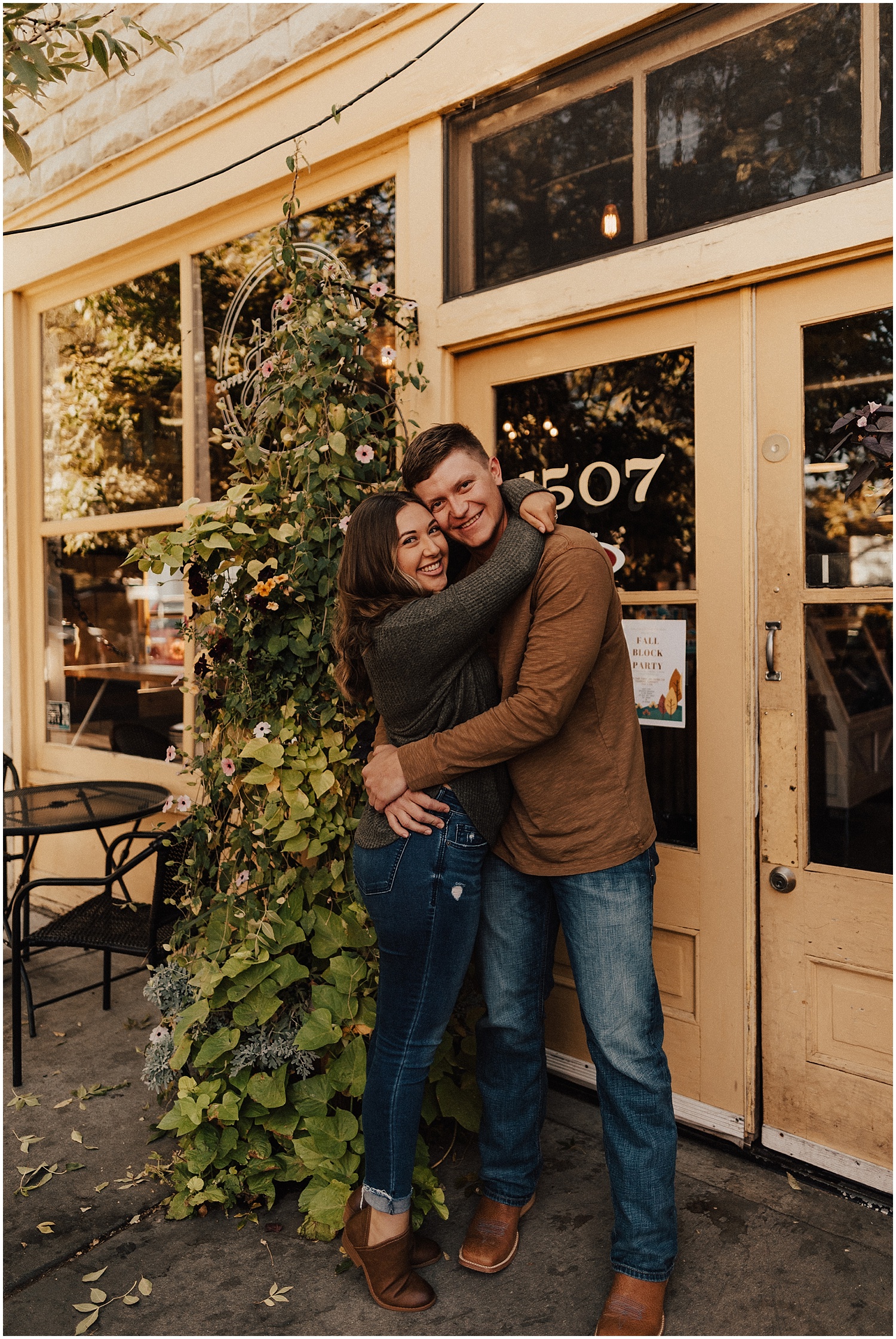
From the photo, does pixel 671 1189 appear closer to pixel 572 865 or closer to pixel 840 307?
pixel 572 865

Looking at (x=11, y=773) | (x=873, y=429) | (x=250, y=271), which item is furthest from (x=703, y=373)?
(x=11, y=773)

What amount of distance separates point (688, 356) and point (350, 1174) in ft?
8.34

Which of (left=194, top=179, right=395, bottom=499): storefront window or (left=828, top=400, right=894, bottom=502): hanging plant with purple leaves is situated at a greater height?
(left=194, top=179, right=395, bottom=499): storefront window

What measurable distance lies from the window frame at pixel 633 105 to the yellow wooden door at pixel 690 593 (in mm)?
332

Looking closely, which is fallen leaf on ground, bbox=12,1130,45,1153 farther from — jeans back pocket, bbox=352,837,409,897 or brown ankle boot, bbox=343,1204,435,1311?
jeans back pocket, bbox=352,837,409,897

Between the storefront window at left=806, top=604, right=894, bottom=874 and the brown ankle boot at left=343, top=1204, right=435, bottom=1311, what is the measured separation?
4.96ft

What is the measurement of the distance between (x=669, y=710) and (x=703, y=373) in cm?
103

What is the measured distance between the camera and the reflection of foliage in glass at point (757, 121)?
2.51m

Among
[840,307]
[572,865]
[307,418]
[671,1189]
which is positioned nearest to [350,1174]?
[671,1189]

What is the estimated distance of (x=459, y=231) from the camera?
3.37m

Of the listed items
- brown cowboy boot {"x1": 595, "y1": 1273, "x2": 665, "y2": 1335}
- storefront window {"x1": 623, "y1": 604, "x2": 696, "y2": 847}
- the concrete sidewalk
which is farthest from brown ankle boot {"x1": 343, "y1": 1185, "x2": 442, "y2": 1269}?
storefront window {"x1": 623, "y1": 604, "x2": 696, "y2": 847}

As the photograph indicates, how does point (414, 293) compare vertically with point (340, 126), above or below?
below

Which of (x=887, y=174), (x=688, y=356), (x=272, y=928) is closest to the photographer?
(x=887, y=174)

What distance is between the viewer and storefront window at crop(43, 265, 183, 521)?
15.1ft
